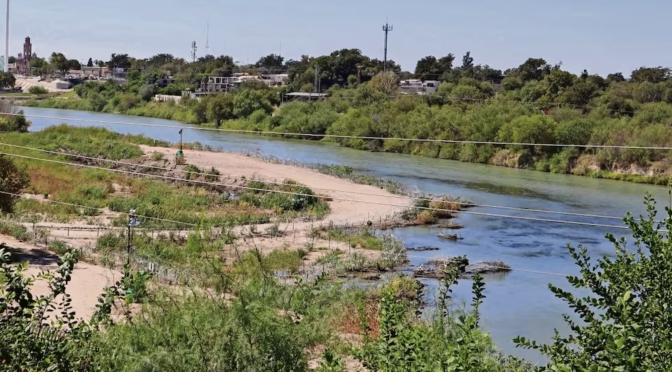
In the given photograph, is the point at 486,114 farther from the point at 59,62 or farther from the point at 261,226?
the point at 59,62

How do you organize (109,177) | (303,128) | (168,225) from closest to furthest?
1. (168,225)
2. (109,177)
3. (303,128)

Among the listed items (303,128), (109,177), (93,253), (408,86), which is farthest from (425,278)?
(408,86)

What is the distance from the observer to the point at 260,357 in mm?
4781

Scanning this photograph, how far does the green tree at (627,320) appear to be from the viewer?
124 inches

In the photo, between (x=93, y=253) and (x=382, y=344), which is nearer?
(x=382, y=344)

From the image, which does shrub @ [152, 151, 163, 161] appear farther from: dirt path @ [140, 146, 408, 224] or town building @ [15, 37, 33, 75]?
town building @ [15, 37, 33, 75]

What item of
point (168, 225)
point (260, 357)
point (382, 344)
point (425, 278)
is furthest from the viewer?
point (168, 225)

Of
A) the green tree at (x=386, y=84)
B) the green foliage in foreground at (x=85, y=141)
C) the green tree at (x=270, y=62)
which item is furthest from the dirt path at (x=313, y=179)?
the green tree at (x=270, y=62)

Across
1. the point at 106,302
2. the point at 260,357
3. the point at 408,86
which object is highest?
the point at 408,86

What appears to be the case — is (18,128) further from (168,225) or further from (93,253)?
(93,253)

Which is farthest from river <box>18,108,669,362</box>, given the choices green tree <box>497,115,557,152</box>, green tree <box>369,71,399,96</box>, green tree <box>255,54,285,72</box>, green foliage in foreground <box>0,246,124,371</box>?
green tree <box>255,54,285,72</box>

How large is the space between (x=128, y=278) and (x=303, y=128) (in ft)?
163

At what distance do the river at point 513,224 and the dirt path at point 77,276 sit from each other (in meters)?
3.12

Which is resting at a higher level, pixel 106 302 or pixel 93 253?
pixel 106 302
